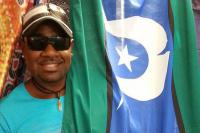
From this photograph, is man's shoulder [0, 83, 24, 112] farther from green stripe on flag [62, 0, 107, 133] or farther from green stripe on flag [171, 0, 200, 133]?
green stripe on flag [171, 0, 200, 133]

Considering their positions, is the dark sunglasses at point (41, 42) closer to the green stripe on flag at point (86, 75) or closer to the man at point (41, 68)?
the man at point (41, 68)

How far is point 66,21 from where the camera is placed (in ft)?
6.30

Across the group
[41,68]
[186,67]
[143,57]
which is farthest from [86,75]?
[186,67]

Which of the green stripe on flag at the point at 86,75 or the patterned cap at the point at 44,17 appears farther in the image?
the green stripe on flag at the point at 86,75

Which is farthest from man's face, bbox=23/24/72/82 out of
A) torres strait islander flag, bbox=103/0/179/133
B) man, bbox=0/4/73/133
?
torres strait islander flag, bbox=103/0/179/133

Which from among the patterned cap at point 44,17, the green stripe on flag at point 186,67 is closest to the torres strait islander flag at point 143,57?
the green stripe on flag at point 186,67

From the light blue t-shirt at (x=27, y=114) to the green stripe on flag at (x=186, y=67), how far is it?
792mm

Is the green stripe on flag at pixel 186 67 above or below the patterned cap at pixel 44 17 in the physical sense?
below

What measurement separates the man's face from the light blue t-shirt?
0.09m

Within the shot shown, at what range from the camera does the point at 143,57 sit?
244cm

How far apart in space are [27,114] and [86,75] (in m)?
0.38

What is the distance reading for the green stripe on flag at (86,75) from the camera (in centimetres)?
197

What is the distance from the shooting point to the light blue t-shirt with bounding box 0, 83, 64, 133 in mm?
1798

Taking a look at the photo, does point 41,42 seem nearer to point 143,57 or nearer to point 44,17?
point 44,17
